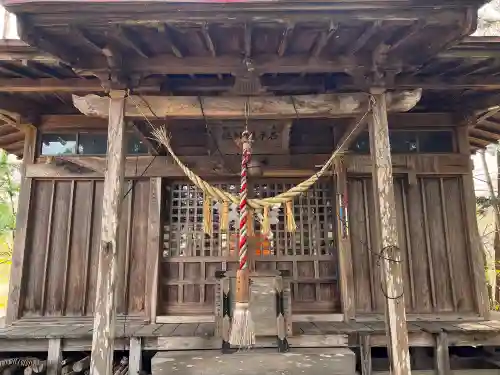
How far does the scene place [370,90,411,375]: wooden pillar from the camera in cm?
364

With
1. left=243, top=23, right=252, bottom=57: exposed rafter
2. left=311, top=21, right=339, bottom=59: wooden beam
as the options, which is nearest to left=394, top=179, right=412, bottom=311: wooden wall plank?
left=311, top=21, right=339, bottom=59: wooden beam

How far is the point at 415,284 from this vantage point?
573 cm

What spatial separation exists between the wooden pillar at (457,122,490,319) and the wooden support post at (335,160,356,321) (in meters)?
1.94

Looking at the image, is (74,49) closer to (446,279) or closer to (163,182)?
(163,182)

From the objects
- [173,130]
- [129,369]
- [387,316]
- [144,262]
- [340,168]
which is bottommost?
[129,369]

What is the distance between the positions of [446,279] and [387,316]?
2.61 meters

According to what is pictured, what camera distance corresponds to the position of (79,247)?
579 centimetres

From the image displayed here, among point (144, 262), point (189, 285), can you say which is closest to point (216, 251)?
point (189, 285)

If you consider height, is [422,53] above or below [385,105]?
above

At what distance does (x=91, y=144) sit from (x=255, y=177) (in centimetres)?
280

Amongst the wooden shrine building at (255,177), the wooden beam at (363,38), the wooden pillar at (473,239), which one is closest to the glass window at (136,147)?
the wooden shrine building at (255,177)

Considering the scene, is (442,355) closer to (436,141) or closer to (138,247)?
(436,141)

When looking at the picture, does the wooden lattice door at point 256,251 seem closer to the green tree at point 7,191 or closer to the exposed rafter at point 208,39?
the exposed rafter at point 208,39

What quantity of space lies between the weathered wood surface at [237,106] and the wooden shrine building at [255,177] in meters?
0.02
